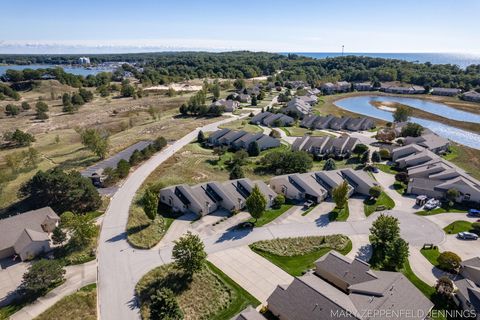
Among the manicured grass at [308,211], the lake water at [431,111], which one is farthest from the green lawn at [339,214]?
the lake water at [431,111]

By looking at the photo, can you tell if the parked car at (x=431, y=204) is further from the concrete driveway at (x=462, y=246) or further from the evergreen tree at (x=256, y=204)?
the evergreen tree at (x=256, y=204)

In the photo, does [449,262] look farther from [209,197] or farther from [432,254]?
[209,197]

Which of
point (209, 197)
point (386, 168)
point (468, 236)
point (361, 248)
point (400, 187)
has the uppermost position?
point (386, 168)

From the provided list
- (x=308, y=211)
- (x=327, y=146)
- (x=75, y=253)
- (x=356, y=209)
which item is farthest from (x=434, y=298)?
(x=327, y=146)

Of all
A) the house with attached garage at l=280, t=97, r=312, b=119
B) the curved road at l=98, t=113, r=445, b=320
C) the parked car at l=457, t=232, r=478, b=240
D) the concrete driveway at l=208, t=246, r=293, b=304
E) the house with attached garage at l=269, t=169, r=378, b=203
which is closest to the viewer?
the curved road at l=98, t=113, r=445, b=320

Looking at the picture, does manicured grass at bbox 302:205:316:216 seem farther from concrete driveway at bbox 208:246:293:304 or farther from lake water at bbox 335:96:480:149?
lake water at bbox 335:96:480:149

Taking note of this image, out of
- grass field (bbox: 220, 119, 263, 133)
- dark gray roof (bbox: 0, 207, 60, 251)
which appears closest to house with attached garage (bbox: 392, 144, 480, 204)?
grass field (bbox: 220, 119, 263, 133)
